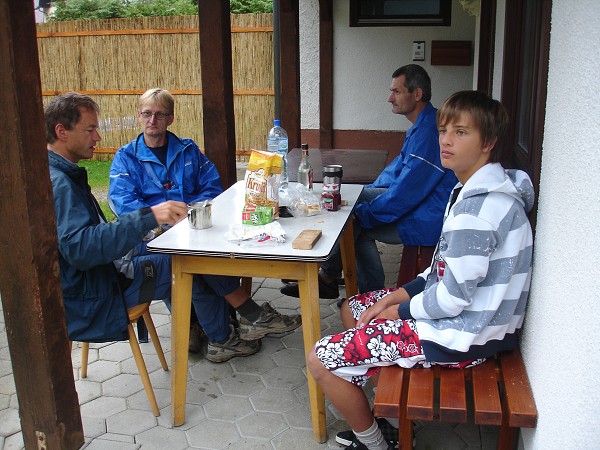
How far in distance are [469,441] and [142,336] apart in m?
1.66

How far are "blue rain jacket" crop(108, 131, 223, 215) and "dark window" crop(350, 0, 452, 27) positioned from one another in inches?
178

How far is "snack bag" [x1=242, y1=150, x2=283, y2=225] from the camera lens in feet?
9.78

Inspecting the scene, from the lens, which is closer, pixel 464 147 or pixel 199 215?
pixel 464 147

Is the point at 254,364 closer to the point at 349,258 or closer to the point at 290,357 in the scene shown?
the point at 290,357

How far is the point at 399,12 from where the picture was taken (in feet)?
24.4

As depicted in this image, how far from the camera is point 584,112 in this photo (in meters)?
1.62

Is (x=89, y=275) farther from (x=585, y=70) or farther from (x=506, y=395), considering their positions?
(x=585, y=70)

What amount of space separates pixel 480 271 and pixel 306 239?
31.6 inches

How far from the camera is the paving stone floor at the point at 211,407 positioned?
9.00 ft

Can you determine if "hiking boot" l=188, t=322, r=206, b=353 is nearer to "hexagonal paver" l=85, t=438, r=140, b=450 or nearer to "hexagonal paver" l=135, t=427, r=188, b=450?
"hexagonal paver" l=135, t=427, r=188, b=450

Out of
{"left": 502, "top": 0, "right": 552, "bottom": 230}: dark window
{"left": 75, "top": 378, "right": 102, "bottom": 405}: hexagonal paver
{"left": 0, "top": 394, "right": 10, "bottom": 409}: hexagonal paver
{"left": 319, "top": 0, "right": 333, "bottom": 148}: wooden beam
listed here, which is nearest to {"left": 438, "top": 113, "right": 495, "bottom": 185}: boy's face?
{"left": 502, "top": 0, "right": 552, "bottom": 230}: dark window

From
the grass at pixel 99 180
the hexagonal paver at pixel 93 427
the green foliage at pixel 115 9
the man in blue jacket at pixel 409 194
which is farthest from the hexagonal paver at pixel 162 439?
the green foliage at pixel 115 9

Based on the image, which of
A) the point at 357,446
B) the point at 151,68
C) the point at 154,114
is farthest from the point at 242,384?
the point at 151,68

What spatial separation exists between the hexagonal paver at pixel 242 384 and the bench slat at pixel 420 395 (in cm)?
112
